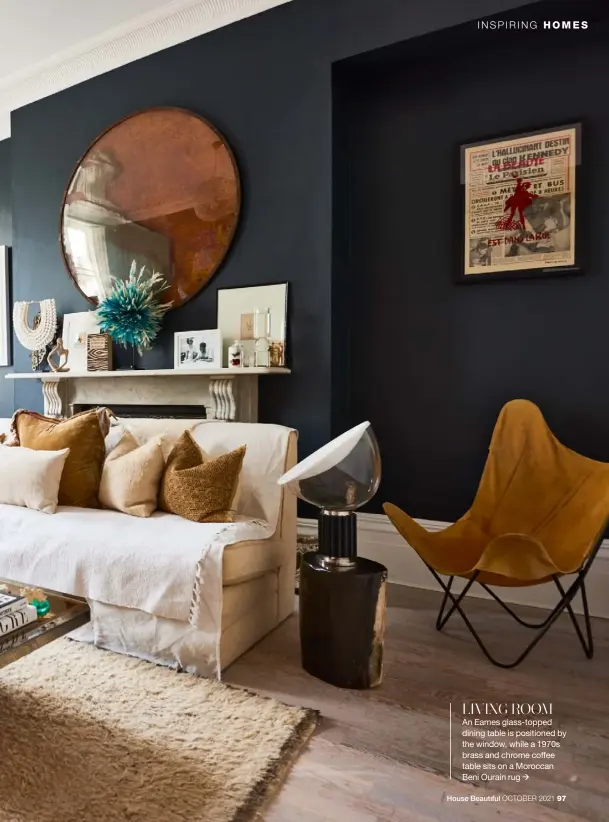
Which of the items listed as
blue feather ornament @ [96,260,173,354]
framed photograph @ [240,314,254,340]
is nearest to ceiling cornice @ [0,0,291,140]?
blue feather ornament @ [96,260,173,354]

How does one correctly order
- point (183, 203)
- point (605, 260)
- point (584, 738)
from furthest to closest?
point (183, 203) < point (605, 260) < point (584, 738)

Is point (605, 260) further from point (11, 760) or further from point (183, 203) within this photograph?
point (11, 760)

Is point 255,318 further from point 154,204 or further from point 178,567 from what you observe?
point 178,567

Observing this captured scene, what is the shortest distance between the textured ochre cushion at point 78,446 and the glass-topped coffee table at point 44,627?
844 millimetres

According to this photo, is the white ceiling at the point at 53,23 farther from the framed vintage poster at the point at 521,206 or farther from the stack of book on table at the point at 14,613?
the stack of book on table at the point at 14,613

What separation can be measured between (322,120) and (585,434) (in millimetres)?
2096

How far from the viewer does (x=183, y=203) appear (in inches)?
131

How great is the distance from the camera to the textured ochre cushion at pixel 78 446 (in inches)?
96.3

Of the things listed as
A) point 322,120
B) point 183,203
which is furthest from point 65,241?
point 322,120

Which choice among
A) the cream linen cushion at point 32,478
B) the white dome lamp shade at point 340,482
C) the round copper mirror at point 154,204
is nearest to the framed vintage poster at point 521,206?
the round copper mirror at point 154,204

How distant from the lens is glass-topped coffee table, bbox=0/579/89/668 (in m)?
1.32

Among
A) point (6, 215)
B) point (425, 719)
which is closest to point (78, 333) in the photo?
point (6, 215)

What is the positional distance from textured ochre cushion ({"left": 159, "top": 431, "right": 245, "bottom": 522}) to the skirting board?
1.02 m

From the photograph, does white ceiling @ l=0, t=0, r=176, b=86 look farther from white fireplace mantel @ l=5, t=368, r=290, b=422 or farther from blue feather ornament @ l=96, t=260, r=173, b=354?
white fireplace mantel @ l=5, t=368, r=290, b=422
